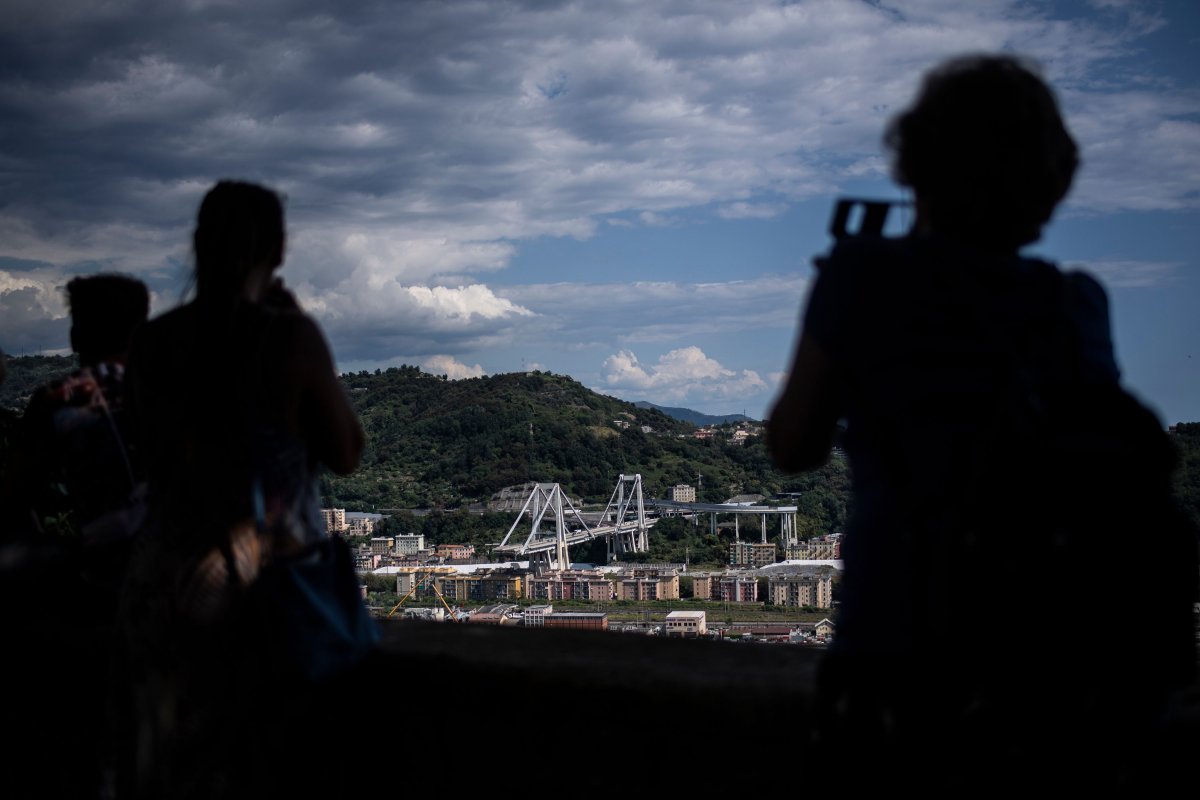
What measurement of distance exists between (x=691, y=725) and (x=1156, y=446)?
2.59 feet

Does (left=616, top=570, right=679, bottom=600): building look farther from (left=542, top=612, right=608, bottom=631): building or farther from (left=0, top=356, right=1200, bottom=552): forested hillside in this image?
(left=542, top=612, right=608, bottom=631): building

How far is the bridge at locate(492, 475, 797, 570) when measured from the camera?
25.9 m

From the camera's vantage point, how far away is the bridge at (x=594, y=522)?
25.9 m

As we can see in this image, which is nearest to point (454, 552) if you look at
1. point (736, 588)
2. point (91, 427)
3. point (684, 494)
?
point (684, 494)

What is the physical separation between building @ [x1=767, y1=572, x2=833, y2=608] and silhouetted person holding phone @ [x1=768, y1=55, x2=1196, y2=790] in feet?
38.8

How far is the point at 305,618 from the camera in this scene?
1.42 meters

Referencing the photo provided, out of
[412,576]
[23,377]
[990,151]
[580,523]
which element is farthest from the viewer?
[580,523]

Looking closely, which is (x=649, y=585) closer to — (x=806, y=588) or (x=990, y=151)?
(x=806, y=588)

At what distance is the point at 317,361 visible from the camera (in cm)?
143

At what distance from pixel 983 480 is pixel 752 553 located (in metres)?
20.4

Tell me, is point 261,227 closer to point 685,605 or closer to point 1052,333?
Result: point 1052,333

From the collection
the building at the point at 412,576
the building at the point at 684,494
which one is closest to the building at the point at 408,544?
the building at the point at 412,576

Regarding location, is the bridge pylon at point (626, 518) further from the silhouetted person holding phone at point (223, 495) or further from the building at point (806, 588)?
the silhouetted person holding phone at point (223, 495)

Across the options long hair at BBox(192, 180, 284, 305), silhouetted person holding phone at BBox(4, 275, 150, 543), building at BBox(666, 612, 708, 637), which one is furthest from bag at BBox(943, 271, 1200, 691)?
building at BBox(666, 612, 708, 637)
